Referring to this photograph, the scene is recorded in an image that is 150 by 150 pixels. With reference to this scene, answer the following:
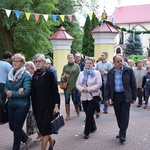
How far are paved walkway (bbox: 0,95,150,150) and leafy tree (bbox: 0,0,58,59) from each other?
32.9ft

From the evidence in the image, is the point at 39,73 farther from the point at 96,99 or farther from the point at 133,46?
the point at 133,46

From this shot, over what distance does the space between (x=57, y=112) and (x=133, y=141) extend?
1.96 metres

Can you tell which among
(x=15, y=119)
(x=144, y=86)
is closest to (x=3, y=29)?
(x=144, y=86)

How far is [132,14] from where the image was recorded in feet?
238

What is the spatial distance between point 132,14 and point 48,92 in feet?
233

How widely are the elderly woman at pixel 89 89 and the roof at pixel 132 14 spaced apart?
212ft

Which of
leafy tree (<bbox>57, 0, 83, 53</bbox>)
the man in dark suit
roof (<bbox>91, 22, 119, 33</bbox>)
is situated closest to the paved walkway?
the man in dark suit

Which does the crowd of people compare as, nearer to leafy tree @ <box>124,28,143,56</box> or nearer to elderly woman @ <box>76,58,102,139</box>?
elderly woman @ <box>76,58,102,139</box>

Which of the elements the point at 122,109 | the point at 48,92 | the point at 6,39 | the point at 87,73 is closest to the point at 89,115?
the point at 122,109

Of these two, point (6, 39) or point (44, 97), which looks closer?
point (44, 97)

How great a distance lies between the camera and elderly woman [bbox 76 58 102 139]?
622 cm

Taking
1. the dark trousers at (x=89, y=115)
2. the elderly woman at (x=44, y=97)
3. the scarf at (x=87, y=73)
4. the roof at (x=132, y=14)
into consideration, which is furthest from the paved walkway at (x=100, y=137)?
the roof at (x=132, y=14)

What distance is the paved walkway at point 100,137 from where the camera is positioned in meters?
5.68

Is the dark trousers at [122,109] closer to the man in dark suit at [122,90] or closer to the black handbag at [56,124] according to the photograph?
the man in dark suit at [122,90]
